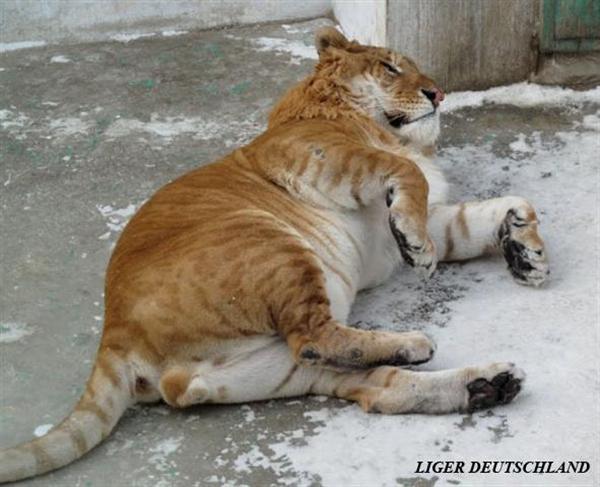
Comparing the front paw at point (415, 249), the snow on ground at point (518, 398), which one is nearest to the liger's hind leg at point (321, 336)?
the snow on ground at point (518, 398)

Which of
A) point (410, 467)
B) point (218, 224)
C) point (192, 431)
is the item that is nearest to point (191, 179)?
point (218, 224)

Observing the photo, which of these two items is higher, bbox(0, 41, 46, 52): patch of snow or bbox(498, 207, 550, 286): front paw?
bbox(0, 41, 46, 52): patch of snow

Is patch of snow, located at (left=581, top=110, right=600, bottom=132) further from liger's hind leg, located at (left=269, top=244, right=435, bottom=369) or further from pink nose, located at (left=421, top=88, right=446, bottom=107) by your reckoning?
liger's hind leg, located at (left=269, top=244, right=435, bottom=369)

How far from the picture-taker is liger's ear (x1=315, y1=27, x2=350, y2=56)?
518cm

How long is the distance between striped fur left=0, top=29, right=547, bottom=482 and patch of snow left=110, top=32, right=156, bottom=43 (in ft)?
10.2

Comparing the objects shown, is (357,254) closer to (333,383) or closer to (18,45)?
(333,383)

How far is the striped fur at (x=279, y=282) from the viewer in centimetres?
398

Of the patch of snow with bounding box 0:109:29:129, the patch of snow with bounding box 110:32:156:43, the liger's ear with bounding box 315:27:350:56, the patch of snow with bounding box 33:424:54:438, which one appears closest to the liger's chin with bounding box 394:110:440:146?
the liger's ear with bounding box 315:27:350:56

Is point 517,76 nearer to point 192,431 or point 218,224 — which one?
point 218,224

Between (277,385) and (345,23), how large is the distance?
3.83 metres

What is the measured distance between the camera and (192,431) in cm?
404

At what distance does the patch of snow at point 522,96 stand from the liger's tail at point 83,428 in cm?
298

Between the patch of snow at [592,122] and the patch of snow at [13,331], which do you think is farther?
the patch of snow at [592,122]

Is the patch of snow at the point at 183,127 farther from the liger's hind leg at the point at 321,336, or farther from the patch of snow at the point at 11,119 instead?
the liger's hind leg at the point at 321,336
